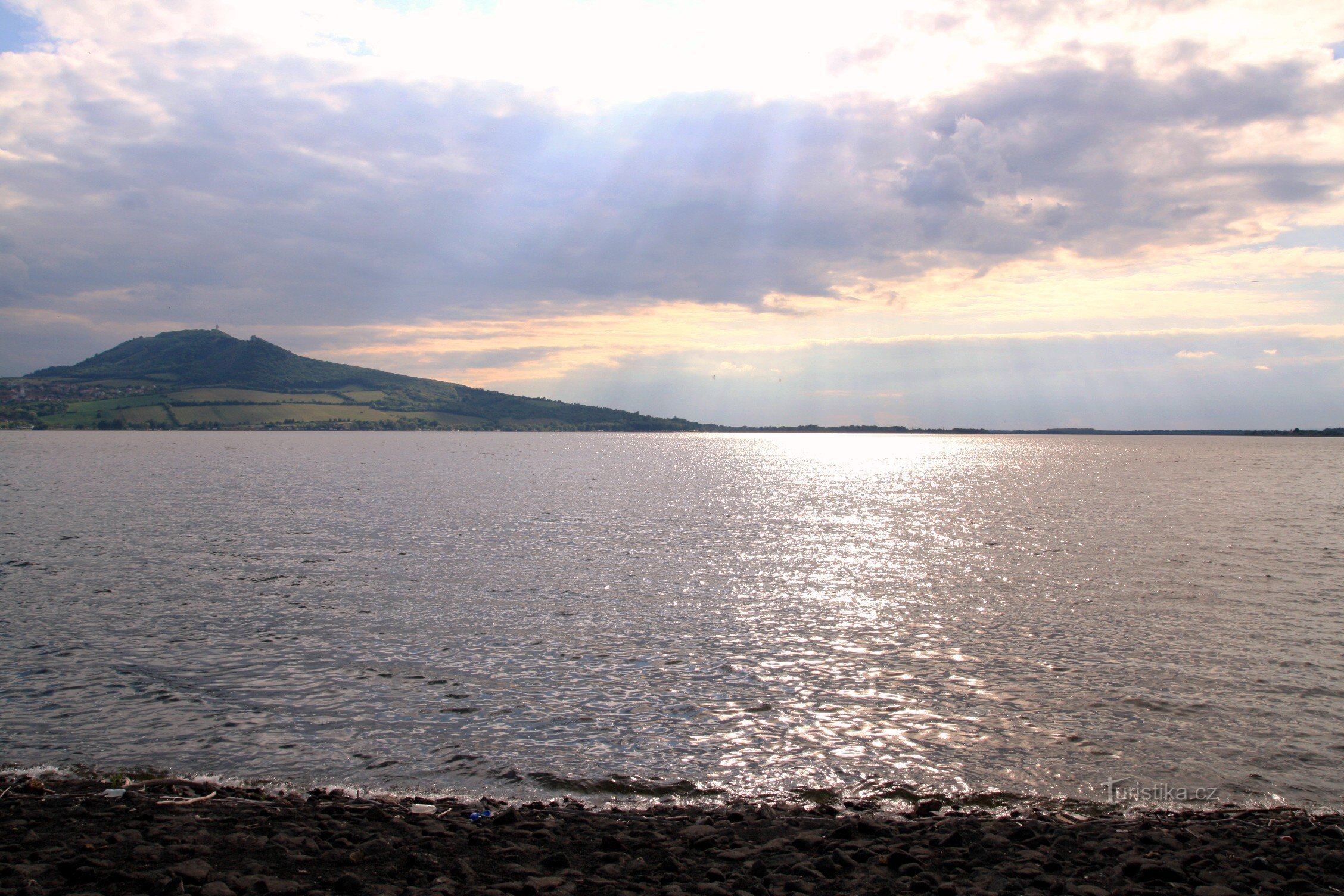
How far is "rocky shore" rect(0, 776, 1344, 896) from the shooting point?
10484 millimetres

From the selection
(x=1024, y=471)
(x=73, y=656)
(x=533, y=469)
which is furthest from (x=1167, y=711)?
(x=1024, y=471)

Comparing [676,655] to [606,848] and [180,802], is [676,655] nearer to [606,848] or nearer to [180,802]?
[606,848]

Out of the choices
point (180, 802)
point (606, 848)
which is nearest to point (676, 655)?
point (606, 848)

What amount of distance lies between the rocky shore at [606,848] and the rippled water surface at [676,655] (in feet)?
4.60

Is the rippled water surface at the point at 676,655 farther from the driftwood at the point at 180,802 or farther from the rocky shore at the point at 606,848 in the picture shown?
the driftwood at the point at 180,802

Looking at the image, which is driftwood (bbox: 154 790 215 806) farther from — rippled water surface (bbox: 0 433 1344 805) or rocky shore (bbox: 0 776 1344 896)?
rippled water surface (bbox: 0 433 1344 805)

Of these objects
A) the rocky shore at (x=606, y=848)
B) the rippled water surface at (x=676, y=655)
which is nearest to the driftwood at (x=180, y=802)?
the rocky shore at (x=606, y=848)

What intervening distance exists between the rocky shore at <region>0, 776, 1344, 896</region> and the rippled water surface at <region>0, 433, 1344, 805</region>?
1.40m

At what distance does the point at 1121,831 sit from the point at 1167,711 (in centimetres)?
741

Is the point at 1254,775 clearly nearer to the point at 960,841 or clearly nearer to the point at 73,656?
the point at 960,841

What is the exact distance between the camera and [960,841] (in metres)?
12.1

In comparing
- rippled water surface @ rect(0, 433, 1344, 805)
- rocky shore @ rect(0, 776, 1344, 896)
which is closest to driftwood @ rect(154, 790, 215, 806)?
rocky shore @ rect(0, 776, 1344, 896)

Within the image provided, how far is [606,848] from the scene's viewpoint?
11.8 m

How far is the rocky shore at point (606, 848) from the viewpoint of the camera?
10484 millimetres
